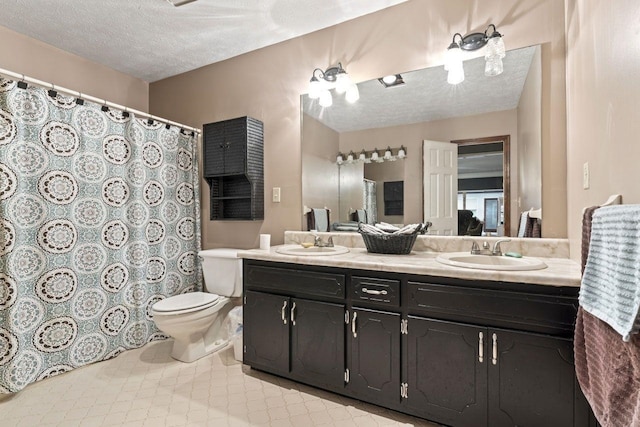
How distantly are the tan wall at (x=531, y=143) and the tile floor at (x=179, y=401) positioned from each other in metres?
1.34

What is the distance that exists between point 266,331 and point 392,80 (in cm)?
184

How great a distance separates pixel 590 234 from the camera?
1.04m

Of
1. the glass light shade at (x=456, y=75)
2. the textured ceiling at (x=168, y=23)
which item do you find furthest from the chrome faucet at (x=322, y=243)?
the textured ceiling at (x=168, y=23)

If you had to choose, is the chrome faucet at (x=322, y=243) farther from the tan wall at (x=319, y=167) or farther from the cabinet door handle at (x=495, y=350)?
the cabinet door handle at (x=495, y=350)

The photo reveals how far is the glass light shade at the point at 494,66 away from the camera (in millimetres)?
1827

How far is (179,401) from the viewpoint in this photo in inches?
71.1

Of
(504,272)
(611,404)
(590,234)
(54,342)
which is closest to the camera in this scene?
(611,404)

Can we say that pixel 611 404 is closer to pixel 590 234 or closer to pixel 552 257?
pixel 590 234

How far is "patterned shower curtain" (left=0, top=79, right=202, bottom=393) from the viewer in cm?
186

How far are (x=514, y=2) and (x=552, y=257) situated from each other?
1448 millimetres

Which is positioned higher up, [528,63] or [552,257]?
[528,63]

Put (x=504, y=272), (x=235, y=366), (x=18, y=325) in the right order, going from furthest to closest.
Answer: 1. (x=235, y=366)
2. (x=18, y=325)
3. (x=504, y=272)

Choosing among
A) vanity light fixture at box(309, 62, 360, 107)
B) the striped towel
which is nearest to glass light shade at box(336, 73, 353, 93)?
vanity light fixture at box(309, 62, 360, 107)

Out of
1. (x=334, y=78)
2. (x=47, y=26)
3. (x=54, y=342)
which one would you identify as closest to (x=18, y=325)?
(x=54, y=342)
